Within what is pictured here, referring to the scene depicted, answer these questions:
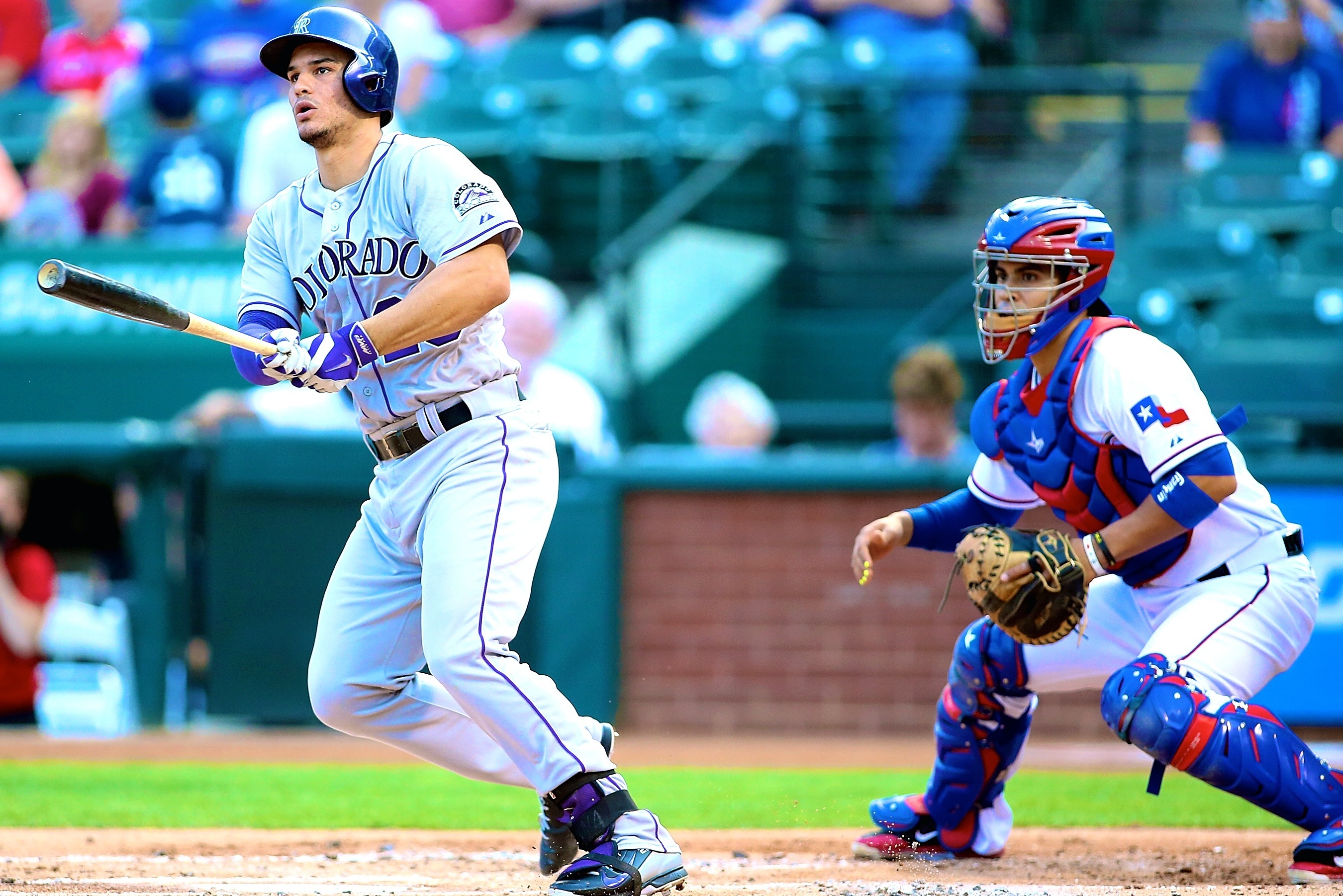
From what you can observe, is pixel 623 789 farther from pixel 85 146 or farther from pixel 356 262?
pixel 85 146

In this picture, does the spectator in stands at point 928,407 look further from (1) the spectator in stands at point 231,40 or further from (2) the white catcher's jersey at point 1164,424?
(1) the spectator in stands at point 231,40

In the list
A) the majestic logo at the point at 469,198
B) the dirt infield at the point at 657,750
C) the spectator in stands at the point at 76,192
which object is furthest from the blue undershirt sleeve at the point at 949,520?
the spectator in stands at the point at 76,192

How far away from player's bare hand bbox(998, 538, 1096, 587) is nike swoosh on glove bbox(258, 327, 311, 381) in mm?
1595

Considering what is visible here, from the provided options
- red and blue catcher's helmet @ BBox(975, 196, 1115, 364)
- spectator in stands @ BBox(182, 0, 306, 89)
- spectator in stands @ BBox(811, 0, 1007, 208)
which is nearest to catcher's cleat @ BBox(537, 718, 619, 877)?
red and blue catcher's helmet @ BBox(975, 196, 1115, 364)

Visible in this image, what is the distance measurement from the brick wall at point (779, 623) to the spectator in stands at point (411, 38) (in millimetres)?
3657

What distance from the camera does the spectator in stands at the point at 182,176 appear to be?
905 cm

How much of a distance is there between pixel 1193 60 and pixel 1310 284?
2923mm

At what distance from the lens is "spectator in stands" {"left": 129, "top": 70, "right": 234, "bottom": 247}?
9.05 m

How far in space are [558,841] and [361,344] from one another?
1.19 meters

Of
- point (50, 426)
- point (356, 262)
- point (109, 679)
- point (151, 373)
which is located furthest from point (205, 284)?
point (356, 262)

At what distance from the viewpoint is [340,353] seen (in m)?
3.28

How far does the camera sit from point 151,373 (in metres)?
8.73

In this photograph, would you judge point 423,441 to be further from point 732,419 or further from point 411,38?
point 411,38

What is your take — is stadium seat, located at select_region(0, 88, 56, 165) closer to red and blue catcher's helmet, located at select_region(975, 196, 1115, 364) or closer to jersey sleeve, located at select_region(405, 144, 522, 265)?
jersey sleeve, located at select_region(405, 144, 522, 265)
